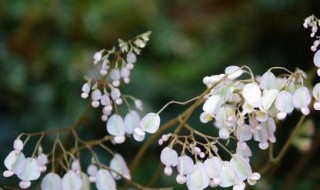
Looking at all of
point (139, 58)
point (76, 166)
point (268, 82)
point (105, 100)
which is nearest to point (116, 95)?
point (105, 100)

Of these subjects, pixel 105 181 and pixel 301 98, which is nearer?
pixel 301 98

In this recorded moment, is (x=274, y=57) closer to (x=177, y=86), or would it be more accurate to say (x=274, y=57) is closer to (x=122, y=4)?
(x=177, y=86)

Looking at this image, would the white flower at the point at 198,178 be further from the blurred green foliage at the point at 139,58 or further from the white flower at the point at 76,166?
the blurred green foliage at the point at 139,58

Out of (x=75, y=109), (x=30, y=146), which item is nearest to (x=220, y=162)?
(x=30, y=146)

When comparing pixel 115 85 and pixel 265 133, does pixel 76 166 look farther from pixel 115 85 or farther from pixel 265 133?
pixel 265 133

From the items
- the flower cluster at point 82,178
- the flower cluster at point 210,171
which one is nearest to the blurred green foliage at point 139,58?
the flower cluster at point 82,178
